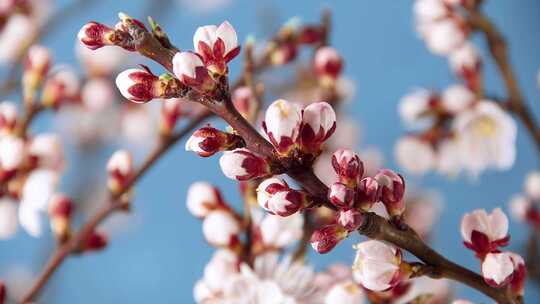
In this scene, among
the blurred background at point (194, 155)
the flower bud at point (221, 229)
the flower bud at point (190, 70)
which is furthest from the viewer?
the blurred background at point (194, 155)

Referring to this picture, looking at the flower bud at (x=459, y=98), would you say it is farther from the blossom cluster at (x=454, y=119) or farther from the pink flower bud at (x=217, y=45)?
the pink flower bud at (x=217, y=45)

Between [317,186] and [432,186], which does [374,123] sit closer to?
[432,186]

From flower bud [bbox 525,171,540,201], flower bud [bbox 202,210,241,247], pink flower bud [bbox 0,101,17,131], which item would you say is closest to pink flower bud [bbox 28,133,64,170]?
pink flower bud [bbox 0,101,17,131]

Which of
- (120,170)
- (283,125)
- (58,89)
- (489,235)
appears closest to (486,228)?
(489,235)

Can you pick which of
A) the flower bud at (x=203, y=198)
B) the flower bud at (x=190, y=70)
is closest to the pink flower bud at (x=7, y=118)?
the flower bud at (x=203, y=198)

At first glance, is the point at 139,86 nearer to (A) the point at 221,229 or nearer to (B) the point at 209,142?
(B) the point at 209,142

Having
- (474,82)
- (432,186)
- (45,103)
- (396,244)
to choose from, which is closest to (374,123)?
(432,186)
